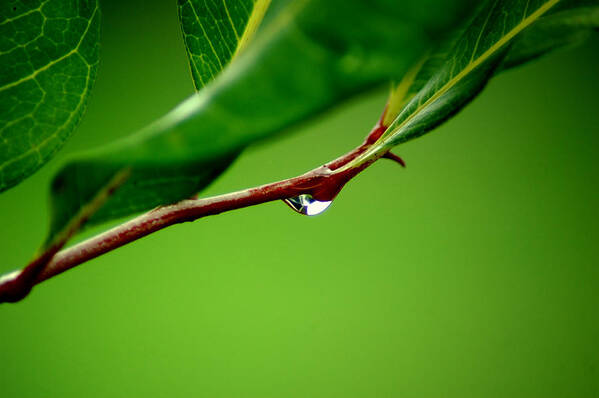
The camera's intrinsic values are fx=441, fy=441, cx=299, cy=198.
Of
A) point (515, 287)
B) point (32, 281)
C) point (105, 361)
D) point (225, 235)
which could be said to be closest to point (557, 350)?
point (515, 287)

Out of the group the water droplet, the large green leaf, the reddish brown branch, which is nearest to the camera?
the large green leaf

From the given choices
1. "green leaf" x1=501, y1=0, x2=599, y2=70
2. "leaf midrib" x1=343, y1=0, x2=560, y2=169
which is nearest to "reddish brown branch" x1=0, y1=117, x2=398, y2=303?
"leaf midrib" x1=343, y1=0, x2=560, y2=169

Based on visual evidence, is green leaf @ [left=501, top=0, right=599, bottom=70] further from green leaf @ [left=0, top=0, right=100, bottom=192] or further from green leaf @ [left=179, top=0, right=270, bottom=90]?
green leaf @ [left=0, top=0, right=100, bottom=192]

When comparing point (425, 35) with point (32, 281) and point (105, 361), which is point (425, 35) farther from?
point (105, 361)

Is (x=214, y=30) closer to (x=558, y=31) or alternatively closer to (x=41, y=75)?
(x=41, y=75)

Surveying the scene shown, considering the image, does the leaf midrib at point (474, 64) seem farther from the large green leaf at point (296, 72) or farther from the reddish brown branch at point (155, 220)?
the large green leaf at point (296, 72)

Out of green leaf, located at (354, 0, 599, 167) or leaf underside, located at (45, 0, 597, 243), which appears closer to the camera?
leaf underside, located at (45, 0, 597, 243)

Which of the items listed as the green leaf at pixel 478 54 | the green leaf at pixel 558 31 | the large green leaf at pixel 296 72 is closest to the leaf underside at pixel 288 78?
the large green leaf at pixel 296 72

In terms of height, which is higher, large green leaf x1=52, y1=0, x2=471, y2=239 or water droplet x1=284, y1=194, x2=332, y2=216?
large green leaf x1=52, y1=0, x2=471, y2=239
